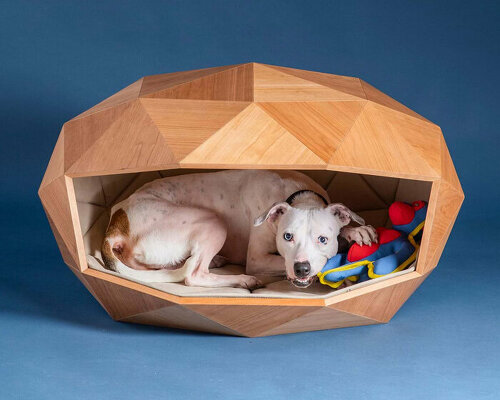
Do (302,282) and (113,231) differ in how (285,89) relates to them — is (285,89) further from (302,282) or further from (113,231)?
(113,231)

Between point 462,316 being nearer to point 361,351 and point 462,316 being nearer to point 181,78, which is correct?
point 361,351

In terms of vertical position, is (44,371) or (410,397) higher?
Answer: (410,397)

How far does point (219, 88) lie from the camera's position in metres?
4.36

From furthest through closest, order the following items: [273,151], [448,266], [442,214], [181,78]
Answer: [448,266]
[181,78]
[442,214]
[273,151]

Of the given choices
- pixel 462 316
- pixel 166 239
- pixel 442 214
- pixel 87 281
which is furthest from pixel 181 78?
pixel 462 316

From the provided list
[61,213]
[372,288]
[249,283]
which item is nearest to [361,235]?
[372,288]

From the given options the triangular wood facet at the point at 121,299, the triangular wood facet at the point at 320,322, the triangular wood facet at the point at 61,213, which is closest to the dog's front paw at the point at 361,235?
the triangular wood facet at the point at 320,322

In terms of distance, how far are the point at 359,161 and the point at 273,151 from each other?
43cm

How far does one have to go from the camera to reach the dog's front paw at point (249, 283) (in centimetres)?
465

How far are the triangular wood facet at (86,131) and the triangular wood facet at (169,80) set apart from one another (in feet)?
0.63

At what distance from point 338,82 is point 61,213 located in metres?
1.72

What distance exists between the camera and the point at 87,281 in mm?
4488

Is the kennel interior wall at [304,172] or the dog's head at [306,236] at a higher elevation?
the dog's head at [306,236]

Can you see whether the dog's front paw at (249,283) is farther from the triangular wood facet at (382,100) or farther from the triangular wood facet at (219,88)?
the triangular wood facet at (382,100)
